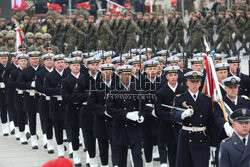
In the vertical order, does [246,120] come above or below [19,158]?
above

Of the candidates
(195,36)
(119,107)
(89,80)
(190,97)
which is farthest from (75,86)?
(195,36)

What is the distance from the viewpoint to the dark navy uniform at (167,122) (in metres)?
10.3

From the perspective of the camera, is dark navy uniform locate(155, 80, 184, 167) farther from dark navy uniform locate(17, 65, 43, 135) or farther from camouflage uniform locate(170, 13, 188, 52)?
camouflage uniform locate(170, 13, 188, 52)

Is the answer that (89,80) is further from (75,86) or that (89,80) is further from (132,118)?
(132,118)

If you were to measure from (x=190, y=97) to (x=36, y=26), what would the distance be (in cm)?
1659

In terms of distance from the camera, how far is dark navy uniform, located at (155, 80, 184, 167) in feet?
33.7

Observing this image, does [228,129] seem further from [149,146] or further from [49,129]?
[49,129]

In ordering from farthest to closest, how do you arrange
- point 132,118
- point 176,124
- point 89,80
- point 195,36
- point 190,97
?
1. point 195,36
2. point 89,80
3. point 176,124
4. point 132,118
5. point 190,97

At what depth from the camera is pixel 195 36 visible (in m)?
24.6

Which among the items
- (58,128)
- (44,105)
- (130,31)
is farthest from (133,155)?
(130,31)

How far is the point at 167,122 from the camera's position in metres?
10.5

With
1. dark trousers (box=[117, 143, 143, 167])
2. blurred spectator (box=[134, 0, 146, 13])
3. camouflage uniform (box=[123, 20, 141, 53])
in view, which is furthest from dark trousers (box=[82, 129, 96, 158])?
blurred spectator (box=[134, 0, 146, 13])

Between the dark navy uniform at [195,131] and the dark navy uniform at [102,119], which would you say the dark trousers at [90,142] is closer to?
the dark navy uniform at [102,119]

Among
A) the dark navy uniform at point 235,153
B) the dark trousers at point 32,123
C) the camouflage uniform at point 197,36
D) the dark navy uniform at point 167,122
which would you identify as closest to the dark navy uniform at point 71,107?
the dark trousers at point 32,123
